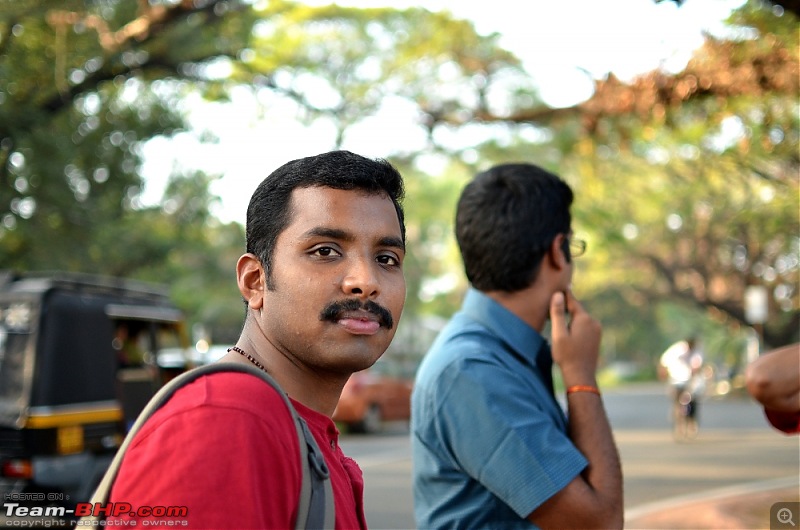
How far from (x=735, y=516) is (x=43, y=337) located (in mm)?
5850

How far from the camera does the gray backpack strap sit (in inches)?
54.4

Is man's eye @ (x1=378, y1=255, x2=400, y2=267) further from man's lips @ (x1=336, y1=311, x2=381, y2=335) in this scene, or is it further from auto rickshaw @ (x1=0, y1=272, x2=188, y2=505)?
auto rickshaw @ (x1=0, y1=272, x2=188, y2=505)

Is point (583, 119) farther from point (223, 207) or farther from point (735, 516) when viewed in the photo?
point (223, 207)

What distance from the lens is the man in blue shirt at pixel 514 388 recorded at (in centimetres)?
243

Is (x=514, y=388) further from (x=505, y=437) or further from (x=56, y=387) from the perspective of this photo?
(x=56, y=387)

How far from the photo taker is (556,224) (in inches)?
114

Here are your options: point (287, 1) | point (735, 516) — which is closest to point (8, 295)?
point (735, 516)

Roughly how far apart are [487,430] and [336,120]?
20498mm

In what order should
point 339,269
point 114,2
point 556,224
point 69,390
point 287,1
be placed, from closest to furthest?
1. point 339,269
2. point 556,224
3. point 69,390
4. point 114,2
5. point 287,1

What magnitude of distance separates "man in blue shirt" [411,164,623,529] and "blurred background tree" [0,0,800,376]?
2.56m

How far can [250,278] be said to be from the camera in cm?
180
